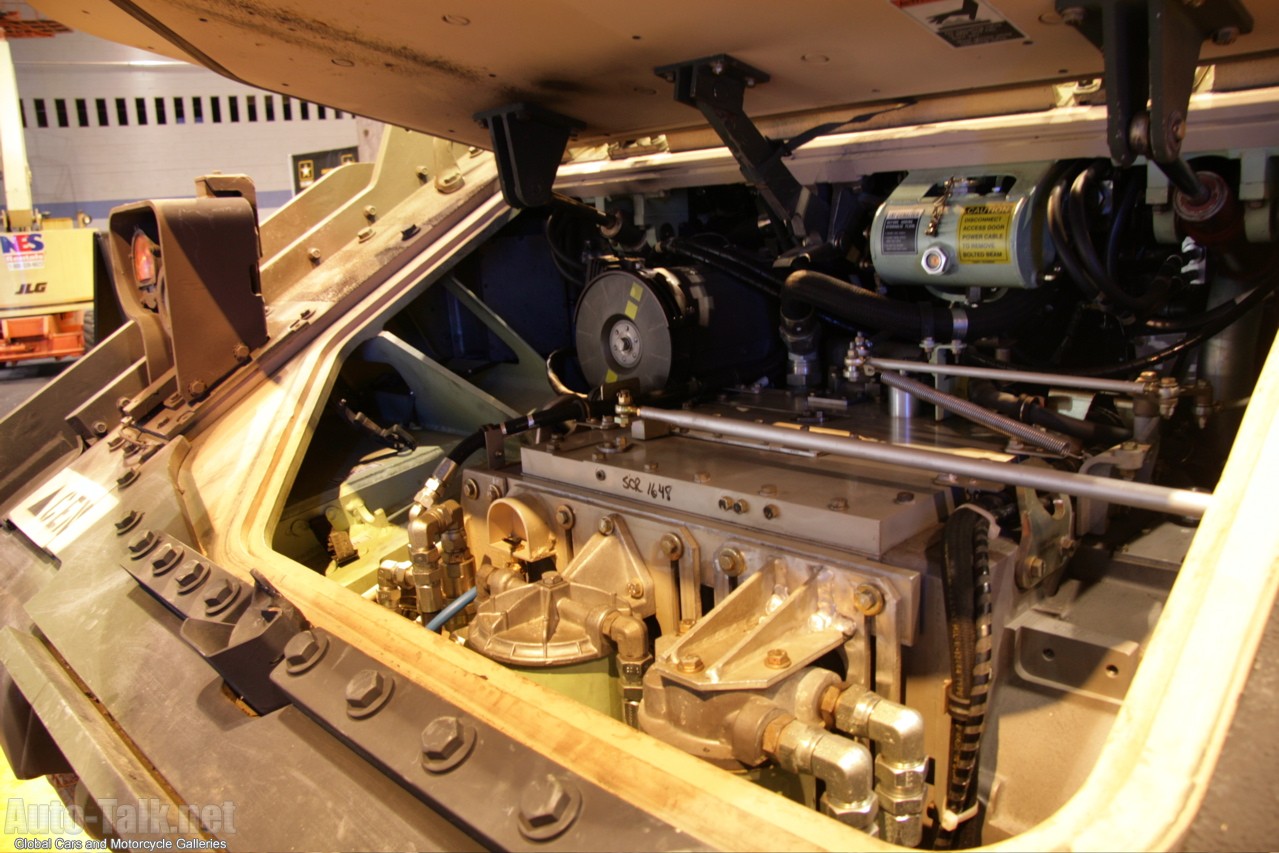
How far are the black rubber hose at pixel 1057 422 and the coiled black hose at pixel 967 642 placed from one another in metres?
0.45

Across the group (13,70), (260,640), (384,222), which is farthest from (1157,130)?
(13,70)

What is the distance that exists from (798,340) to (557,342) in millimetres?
1048

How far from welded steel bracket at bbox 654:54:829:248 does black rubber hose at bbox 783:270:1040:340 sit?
112mm

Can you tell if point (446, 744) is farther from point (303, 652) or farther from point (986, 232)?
point (986, 232)

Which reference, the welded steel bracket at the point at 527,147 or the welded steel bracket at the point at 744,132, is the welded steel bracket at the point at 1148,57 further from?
the welded steel bracket at the point at 527,147

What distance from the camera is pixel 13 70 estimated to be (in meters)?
8.27

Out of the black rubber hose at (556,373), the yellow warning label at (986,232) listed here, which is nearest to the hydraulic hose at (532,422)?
the black rubber hose at (556,373)

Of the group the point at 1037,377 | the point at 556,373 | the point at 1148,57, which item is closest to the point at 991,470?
the point at 1037,377

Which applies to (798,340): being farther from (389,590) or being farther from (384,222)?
(384,222)

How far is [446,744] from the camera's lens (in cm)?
95

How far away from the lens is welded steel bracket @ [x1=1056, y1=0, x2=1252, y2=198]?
3.71 ft

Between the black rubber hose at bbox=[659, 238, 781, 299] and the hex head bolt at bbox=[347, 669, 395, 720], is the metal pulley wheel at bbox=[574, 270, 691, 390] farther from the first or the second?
the hex head bolt at bbox=[347, 669, 395, 720]

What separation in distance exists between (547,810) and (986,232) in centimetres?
133

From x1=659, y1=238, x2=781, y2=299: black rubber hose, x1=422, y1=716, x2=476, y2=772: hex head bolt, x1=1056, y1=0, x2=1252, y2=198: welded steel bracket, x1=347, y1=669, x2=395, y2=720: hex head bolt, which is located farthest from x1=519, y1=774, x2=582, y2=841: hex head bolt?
x1=659, y1=238, x2=781, y2=299: black rubber hose
